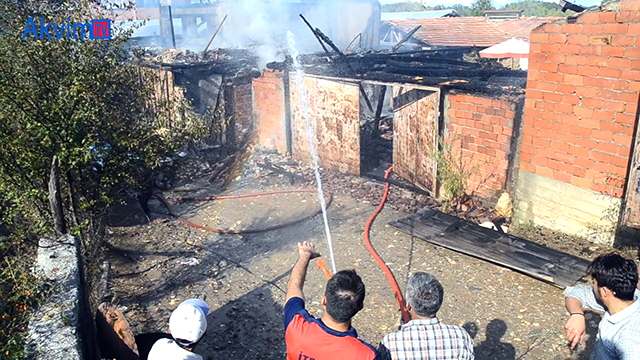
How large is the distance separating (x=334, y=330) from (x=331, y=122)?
7.89 m

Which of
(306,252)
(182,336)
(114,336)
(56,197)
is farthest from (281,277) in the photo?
(182,336)

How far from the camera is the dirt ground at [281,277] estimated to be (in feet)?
15.7

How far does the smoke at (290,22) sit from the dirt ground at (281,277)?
1612 centimetres

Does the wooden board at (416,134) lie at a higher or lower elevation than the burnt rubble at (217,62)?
lower

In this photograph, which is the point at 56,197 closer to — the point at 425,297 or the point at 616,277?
the point at 425,297

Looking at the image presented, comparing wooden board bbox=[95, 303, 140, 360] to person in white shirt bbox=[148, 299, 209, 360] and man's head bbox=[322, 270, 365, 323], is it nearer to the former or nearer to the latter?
person in white shirt bbox=[148, 299, 209, 360]

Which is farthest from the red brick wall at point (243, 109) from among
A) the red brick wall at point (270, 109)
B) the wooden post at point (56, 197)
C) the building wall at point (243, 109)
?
the wooden post at point (56, 197)

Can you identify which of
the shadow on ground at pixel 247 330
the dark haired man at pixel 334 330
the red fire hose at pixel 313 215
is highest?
the dark haired man at pixel 334 330

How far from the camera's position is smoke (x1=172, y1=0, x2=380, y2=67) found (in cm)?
2575

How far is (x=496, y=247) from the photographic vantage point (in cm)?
618

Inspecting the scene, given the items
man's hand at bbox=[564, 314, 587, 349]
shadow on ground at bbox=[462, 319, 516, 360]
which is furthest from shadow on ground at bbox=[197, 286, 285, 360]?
man's hand at bbox=[564, 314, 587, 349]

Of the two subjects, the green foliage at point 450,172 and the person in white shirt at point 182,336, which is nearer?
the person in white shirt at point 182,336

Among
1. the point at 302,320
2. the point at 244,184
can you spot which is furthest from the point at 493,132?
the point at 302,320

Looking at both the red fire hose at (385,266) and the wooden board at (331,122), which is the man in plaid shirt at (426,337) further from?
the wooden board at (331,122)
